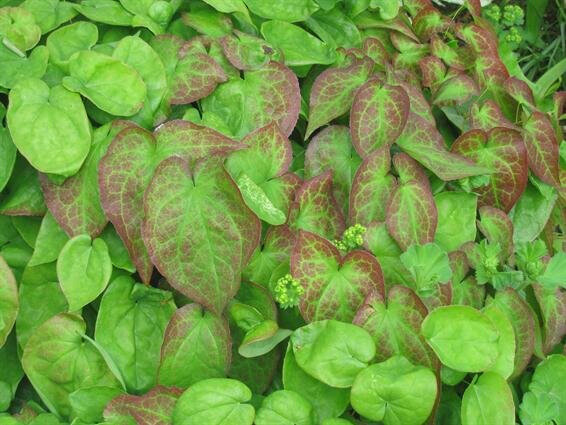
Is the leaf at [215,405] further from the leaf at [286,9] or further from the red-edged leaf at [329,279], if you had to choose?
the leaf at [286,9]

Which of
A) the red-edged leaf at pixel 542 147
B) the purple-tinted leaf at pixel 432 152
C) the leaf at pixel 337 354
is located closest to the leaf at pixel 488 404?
the leaf at pixel 337 354

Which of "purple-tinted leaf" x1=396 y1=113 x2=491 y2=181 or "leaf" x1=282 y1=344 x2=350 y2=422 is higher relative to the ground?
"purple-tinted leaf" x1=396 y1=113 x2=491 y2=181

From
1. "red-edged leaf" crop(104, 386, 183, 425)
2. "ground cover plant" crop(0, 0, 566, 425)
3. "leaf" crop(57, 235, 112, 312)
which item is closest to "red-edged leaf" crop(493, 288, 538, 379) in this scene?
"ground cover plant" crop(0, 0, 566, 425)

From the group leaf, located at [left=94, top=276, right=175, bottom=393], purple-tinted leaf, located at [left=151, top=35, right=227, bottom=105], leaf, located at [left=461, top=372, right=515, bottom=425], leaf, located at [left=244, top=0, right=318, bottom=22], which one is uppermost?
leaf, located at [left=244, top=0, right=318, bottom=22]

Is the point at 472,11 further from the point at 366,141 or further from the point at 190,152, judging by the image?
the point at 190,152

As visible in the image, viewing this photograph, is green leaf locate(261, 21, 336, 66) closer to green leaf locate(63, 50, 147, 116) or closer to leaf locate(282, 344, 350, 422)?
green leaf locate(63, 50, 147, 116)

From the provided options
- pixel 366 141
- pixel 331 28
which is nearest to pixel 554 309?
pixel 366 141
